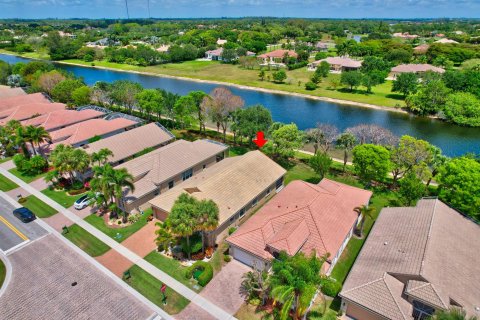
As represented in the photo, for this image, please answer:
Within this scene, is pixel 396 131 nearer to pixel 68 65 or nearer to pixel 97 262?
pixel 97 262

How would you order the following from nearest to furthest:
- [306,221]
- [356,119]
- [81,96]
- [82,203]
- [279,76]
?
1. [306,221]
2. [82,203]
3. [81,96]
4. [356,119]
5. [279,76]

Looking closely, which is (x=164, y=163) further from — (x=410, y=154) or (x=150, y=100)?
(x=410, y=154)

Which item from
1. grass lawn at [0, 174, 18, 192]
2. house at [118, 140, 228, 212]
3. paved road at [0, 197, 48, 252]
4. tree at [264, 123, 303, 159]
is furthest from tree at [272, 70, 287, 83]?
paved road at [0, 197, 48, 252]

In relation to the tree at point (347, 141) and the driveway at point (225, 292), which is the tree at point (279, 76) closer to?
the tree at point (347, 141)

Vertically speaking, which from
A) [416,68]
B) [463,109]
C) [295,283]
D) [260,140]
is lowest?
[463,109]

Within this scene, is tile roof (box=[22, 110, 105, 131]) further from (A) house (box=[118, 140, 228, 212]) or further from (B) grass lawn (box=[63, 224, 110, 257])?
(B) grass lawn (box=[63, 224, 110, 257])

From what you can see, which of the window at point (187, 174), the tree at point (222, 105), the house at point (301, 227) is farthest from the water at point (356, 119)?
the house at point (301, 227)

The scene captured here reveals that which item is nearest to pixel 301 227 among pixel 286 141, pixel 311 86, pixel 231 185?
pixel 231 185
